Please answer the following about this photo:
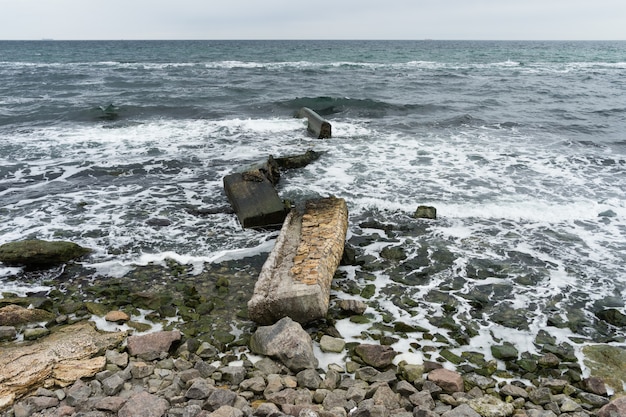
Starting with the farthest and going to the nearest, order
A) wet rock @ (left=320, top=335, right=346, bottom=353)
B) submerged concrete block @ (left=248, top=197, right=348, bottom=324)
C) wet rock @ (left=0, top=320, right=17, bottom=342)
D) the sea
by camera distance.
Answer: the sea < submerged concrete block @ (left=248, top=197, right=348, bottom=324) < wet rock @ (left=0, top=320, right=17, bottom=342) < wet rock @ (left=320, top=335, right=346, bottom=353)

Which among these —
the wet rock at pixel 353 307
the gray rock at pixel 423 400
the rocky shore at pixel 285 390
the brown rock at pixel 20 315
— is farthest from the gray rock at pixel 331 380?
the brown rock at pixel 20 315

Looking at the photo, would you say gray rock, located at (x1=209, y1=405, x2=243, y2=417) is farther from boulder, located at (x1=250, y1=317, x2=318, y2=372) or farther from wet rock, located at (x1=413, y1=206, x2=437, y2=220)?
wet rock, located at (x1=413, y1=206, x2=437, y2=220)

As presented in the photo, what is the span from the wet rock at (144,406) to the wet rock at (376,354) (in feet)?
5.82

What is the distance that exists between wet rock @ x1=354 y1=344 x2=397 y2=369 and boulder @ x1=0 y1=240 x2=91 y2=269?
13.7 feet

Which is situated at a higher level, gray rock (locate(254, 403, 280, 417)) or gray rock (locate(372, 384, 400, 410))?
gray rock (locate(254, 403, 280, 417))

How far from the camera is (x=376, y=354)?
4.04 meters

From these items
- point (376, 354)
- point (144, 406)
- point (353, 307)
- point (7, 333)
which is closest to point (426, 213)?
point (353, 307)

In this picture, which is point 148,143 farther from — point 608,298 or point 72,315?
point 608,298

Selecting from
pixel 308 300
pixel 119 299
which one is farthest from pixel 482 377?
pixel 119 299

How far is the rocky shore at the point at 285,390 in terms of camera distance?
3.24m

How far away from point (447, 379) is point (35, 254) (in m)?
5.24

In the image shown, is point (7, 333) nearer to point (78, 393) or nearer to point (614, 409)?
point (78, 393)

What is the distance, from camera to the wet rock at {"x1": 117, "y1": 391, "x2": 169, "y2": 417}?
313 cm

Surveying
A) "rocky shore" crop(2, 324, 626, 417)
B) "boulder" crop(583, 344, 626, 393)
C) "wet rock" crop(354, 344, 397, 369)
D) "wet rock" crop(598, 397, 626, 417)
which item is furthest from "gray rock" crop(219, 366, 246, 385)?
"boulder" crop(583, 344, 626, 393)
